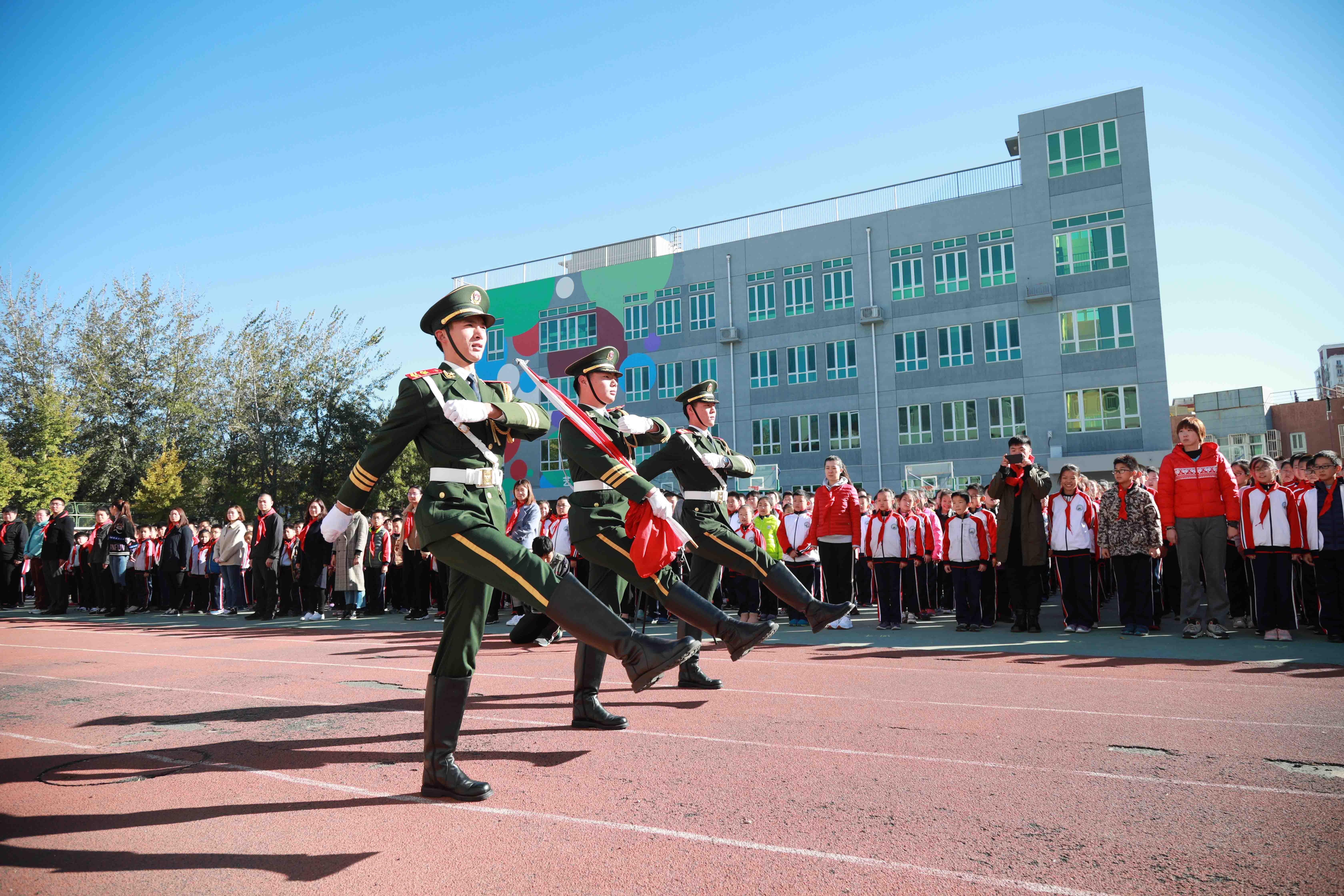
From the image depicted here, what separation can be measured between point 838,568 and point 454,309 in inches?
381

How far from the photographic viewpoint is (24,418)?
124ft

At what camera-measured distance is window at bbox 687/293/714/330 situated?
1842 inches

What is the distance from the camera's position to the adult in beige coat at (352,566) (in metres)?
16.0

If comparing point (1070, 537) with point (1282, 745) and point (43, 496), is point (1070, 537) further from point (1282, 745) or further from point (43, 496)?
point (43, 496)

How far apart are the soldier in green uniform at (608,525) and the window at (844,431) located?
3713 cm

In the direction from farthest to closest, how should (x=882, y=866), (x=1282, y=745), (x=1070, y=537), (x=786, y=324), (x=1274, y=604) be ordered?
(x=786, y=324) < (x=1070, y=537) < (x=1274, y=604) < (x=1282, y=745) < (x=882, y=866)

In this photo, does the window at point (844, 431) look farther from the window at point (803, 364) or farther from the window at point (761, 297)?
the window at point (761, 297)

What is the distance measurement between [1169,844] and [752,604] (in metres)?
10.7

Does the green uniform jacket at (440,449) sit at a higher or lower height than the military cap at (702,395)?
lower

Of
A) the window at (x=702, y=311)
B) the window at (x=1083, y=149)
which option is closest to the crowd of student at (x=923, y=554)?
the window at (x=1083, y=149)

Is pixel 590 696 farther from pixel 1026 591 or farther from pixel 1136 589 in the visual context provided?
pixel 1136 589

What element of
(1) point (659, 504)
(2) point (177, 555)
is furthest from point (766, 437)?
(1) point (659, 504)

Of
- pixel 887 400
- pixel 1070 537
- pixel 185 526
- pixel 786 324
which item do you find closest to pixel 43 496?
pixel 185 526

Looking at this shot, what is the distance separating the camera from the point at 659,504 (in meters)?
5.32
